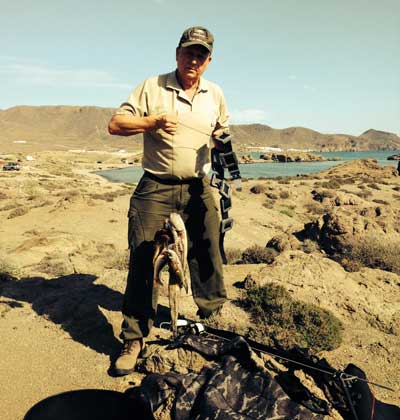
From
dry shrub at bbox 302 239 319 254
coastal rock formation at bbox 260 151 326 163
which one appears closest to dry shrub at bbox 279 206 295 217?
dry shrub at bbox 302 239 319 254

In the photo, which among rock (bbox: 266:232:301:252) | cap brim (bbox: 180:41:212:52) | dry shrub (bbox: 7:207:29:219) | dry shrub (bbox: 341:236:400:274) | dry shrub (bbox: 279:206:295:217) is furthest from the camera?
dry shrub (bbox: 279:206:295:217)

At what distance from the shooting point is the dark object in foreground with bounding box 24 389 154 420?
325 cm

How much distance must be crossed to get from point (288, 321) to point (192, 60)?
351 centimetres

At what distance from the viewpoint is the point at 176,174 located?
359 centimetres

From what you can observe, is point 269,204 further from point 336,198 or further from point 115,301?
point 115,301

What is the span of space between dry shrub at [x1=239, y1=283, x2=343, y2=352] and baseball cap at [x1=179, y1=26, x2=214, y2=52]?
3.47m

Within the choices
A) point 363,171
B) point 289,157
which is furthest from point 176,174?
point 289,157

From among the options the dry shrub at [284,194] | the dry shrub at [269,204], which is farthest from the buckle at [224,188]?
the dry shrub at [284,194]

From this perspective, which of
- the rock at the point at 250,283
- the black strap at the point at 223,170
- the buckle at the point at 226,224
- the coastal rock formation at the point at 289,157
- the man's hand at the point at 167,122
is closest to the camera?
the man's hand at the point at 167,122

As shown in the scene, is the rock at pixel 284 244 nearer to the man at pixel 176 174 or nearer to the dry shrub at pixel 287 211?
the man at pixel 176 174

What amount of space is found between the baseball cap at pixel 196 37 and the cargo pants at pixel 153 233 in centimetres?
130

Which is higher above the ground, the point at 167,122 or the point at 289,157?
the point at 167,122

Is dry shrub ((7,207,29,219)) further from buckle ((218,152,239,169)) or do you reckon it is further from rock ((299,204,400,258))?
buckle ((218,152,239,169))

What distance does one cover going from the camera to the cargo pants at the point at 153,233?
3.73 meters
